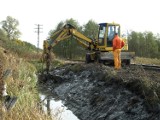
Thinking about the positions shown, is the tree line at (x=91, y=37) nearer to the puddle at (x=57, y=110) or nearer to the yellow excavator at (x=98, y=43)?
the yellow excavator at (x=98, y=43)

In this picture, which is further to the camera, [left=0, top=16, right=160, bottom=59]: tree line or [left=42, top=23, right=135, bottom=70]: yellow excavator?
[left=0, top=16, right=160, bottom=59]: tree line

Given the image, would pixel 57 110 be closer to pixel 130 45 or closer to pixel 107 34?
pixel 107 34

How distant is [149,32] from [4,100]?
71.6 metres

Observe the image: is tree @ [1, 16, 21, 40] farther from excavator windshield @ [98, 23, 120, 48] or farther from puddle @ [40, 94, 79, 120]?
puddle @ [40, 94, 79, 120]

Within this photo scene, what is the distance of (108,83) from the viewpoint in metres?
16.6

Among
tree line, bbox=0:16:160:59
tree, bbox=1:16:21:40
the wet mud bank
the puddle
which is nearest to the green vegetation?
tree line, bbox=0:16:160:59

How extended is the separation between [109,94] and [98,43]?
40.9 feet

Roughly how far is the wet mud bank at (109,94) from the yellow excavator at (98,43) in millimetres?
2747


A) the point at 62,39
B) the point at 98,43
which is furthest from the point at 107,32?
the point at 62,39

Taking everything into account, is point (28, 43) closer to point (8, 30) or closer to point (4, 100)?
point (8, 30)

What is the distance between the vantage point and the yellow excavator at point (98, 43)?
2530 cm

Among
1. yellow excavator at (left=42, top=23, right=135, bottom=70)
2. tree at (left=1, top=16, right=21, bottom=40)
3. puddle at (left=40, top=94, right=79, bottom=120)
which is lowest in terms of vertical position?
puddle at (left=40, top=94, right=79, bottom=120)

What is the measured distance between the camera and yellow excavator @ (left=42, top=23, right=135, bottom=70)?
25297 millimetres

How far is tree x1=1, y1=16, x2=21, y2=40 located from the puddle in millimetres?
92229
